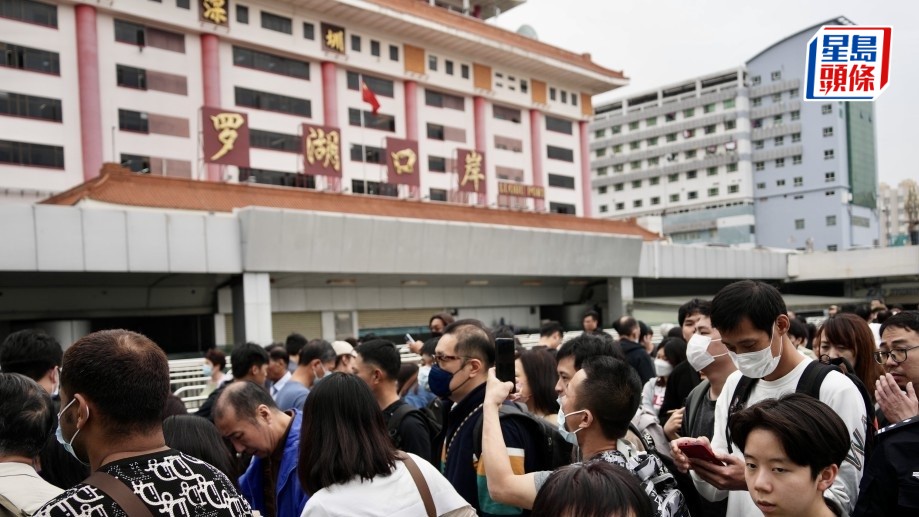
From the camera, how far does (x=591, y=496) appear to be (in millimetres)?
1739

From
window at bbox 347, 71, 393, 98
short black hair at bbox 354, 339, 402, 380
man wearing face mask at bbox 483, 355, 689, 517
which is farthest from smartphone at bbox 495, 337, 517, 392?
window at bbox 347, 71, 393, 98

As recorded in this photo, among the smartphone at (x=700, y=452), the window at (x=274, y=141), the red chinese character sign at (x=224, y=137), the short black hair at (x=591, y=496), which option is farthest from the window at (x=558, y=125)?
the short black hair at (x=591, y=496)

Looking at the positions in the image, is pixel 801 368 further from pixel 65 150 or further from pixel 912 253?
pixel 912 253

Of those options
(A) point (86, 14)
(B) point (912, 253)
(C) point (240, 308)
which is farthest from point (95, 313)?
(B) point (912, 253)

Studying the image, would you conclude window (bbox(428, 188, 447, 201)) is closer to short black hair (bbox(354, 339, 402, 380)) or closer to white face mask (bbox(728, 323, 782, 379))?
short black hair (bbox(354, 339, 402, 380))

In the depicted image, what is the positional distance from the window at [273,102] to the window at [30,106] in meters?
6.92

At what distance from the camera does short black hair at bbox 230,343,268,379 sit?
19.3 ft

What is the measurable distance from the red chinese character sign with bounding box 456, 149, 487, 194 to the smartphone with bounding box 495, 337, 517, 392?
89.4 ft

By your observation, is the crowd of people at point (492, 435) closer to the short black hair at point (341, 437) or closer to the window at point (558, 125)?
the short black hair at point (341, 437)

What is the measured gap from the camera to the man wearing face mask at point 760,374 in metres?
2.65

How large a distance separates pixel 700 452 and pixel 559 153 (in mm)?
41452

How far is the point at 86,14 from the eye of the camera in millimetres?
25578

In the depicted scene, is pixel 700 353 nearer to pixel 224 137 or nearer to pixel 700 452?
pixel 700 452

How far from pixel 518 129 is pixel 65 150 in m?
23.7
